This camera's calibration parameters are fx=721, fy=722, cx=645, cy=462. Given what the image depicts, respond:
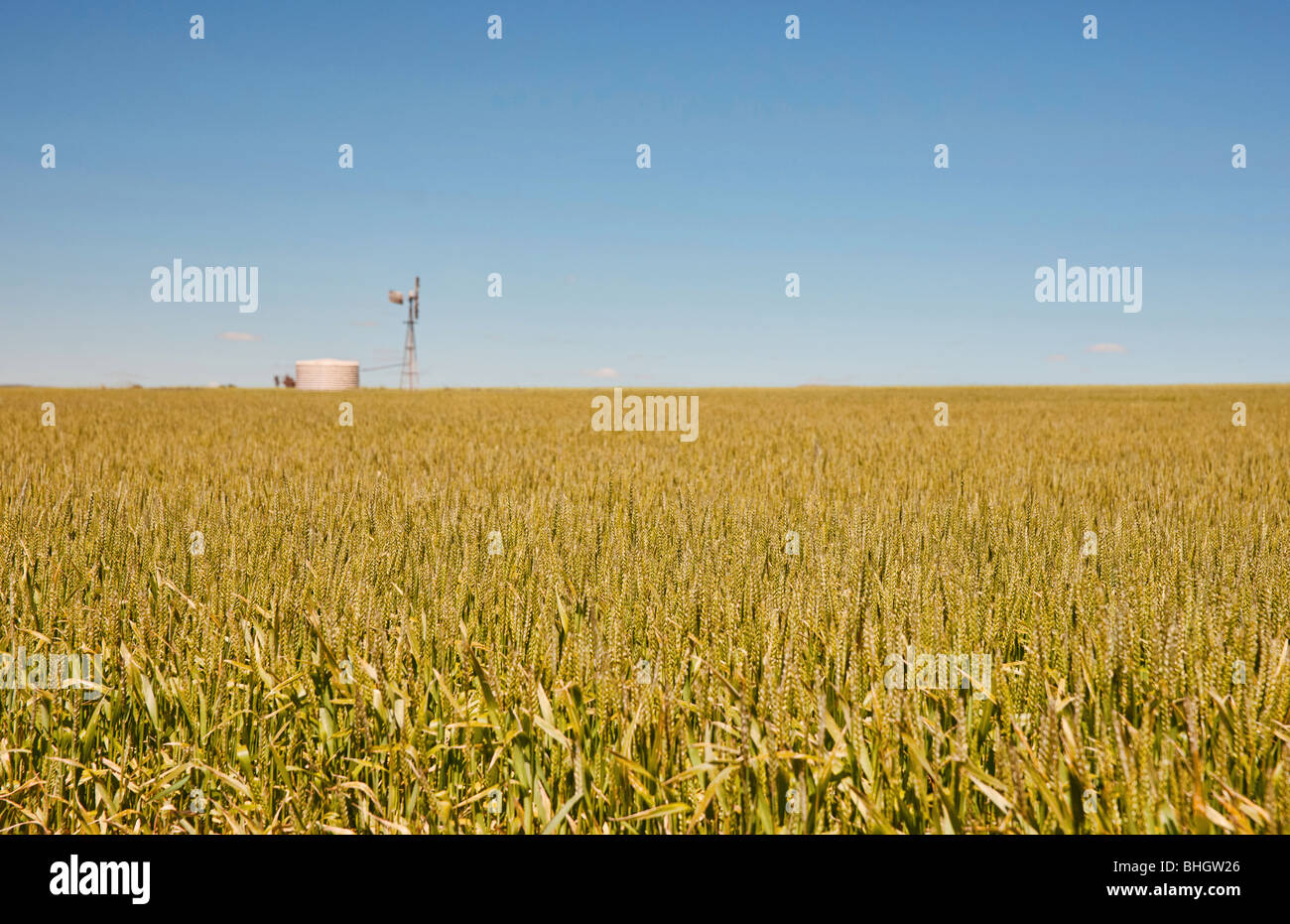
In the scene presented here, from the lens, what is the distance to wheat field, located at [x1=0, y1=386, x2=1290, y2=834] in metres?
1.61

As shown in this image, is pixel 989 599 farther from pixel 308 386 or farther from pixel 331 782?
pixel 308 386

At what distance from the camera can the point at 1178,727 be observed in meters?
1.87

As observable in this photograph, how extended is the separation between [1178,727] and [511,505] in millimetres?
3534

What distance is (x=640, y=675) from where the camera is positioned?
6.25 feet

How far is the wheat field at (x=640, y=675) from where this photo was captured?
1.61m

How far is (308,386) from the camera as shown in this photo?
2036 inches

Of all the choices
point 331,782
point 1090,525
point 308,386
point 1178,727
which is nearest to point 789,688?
point 1178,727

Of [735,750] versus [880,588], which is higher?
[880,588]
